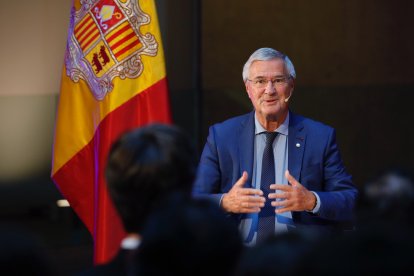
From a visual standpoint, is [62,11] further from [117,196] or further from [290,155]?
[117,196]

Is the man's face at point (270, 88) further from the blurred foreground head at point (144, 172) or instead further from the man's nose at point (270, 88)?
the blurred foreground head at point (144, 172)

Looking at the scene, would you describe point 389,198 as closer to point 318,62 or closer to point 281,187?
point 281,187

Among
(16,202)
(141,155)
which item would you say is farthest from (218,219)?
(16,202)

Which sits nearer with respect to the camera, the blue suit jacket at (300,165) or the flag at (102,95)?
the blue suit jacket at (300,165)

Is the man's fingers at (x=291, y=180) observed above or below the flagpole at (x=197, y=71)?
below

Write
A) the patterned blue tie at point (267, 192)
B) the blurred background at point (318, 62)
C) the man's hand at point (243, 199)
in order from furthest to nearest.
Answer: the blurred background at point (318, 62), the patterned blue tie at point (267, 192), the man's hand at point (243, 199)

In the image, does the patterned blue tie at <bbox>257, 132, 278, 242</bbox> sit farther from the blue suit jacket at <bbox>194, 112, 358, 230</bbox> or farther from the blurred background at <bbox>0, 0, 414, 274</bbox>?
the blurred background at <bbox>0, 0, 414, 274</bbox>

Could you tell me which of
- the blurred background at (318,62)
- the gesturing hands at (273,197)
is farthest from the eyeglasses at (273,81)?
the blurred background at (318,62)

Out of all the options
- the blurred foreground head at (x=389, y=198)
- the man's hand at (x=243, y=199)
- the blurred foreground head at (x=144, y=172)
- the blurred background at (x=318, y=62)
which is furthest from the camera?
the blurred background at (x=318, y=62)

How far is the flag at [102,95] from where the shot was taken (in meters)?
4.02

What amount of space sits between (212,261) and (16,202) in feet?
13.3

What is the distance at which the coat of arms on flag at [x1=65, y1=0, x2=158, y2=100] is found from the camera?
13.2ft

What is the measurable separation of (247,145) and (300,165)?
0.78ft

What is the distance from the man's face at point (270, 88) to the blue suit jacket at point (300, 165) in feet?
0.30
